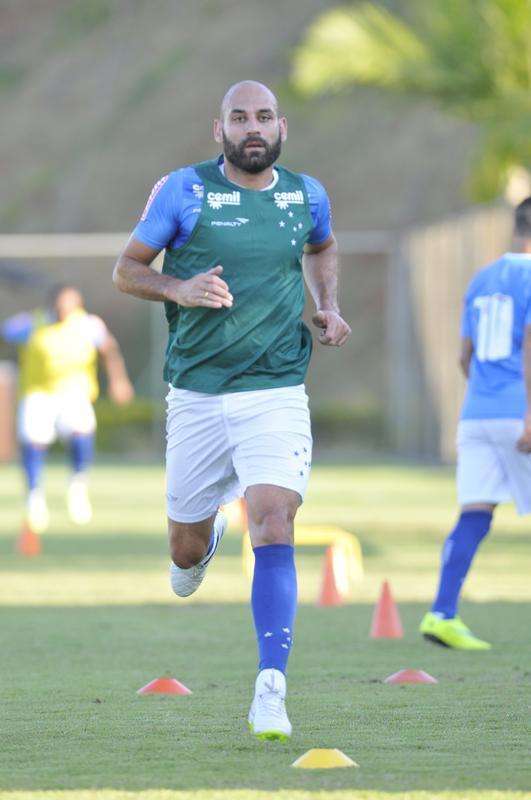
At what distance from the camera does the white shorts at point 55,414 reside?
18.2 m

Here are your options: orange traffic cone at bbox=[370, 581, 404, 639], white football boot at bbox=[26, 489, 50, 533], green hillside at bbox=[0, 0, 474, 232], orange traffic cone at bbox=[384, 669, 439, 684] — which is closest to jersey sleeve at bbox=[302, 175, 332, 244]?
orange traffic cone at bbox=[384, 669, 439, 684]

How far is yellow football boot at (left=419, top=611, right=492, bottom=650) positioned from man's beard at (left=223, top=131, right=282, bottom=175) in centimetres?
305

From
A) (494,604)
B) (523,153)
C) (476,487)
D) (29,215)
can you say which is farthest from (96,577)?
(29,215)

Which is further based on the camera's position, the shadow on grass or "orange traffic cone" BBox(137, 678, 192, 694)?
"orange traffic cone" BBox(137, 678, 192, 694)

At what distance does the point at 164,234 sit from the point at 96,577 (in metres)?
6.22

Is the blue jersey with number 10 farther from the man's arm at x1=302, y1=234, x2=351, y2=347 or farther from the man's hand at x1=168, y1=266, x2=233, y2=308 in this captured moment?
the man's hand at x1=168, y1=266, x2=233, y2=308

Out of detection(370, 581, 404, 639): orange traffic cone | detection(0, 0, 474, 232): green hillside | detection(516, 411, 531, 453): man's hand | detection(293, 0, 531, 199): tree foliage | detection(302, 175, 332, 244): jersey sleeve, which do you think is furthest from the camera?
detection(0, 0, 474, 232): green hillside

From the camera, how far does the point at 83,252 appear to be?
31.3 metres

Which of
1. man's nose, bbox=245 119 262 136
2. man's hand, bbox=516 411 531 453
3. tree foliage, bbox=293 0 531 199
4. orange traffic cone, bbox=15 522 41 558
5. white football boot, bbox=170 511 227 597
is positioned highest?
tree foliage, bbox=293 0 531 199

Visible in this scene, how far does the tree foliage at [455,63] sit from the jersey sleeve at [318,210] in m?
19.4

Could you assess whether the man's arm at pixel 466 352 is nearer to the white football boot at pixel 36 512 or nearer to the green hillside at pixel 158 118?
the white football boot at pixel 36 512

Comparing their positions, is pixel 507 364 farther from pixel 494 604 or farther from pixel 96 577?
pixel 96 577

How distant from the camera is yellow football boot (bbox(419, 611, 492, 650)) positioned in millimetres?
9141

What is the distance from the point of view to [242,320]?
22.8 feet
